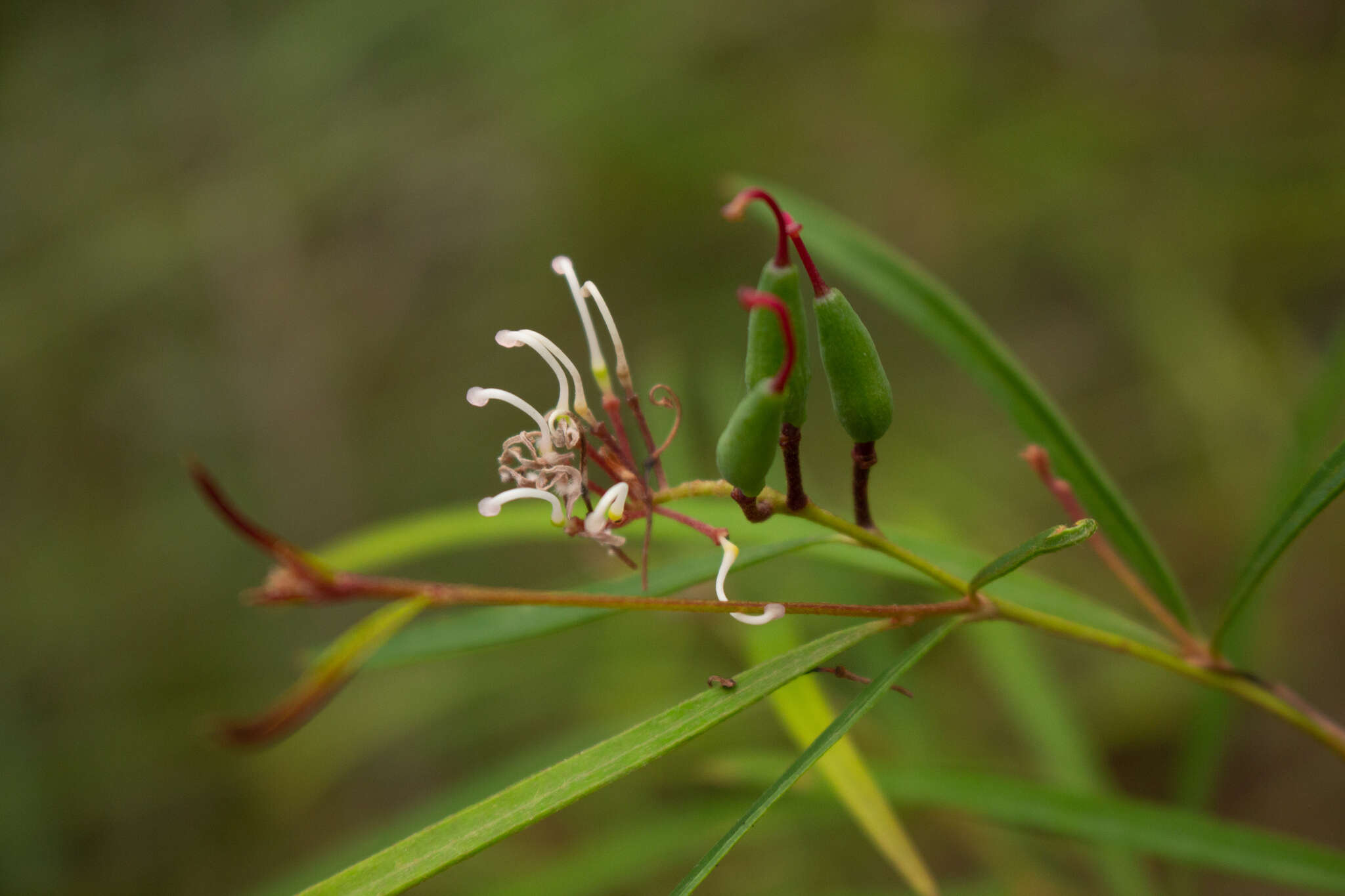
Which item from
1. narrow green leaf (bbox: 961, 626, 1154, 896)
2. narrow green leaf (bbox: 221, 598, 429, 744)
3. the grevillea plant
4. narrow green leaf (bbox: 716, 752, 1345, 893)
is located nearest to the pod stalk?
the grevillea plant

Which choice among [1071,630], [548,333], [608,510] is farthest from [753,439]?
[548,333]

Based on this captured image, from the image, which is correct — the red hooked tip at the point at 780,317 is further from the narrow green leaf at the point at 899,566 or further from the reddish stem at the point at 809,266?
the narrow green leaf at the point at 899,566

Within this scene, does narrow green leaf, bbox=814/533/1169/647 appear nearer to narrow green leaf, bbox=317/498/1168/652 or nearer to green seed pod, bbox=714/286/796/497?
narrow green leaf, bbox=317/498/1168/652

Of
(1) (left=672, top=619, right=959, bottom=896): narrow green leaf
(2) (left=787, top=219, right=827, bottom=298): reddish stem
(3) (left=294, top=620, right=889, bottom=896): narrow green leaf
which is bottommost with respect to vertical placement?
(1) (left=672, top=619, right=959, bottom=896): narrow green leaf

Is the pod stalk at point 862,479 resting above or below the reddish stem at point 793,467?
below

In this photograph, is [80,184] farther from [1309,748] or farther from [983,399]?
[1309,748]

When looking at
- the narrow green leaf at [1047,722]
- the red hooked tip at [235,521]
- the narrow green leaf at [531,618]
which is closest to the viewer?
the red hooked tip at [235,521]

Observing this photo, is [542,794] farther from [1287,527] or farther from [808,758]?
[1287,527]

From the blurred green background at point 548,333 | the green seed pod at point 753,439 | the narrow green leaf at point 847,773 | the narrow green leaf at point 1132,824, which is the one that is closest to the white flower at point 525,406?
the green seed pod at point 753,439
